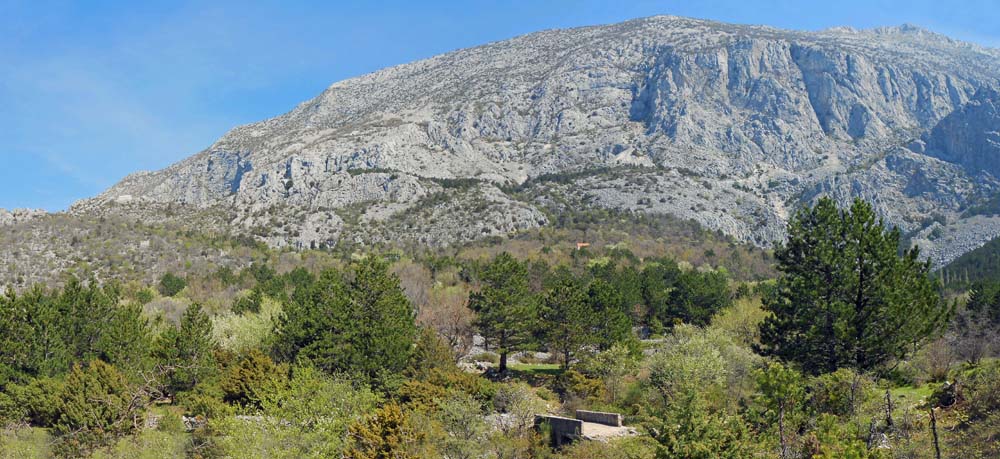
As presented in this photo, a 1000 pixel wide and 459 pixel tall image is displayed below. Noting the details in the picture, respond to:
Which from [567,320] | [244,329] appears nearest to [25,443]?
[244,329]

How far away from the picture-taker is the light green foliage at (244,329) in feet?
192

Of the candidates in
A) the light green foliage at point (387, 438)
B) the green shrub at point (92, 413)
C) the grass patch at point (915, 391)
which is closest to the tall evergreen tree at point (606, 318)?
the grass patch at point (915, 391)

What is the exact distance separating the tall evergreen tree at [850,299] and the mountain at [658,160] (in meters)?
93.2

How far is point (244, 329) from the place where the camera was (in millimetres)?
59312

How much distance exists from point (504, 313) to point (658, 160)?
116 metres

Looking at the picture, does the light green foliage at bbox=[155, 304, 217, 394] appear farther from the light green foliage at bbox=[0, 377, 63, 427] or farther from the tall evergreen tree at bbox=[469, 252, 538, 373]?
the tall evergreen tree at bbox=[469, 252, 538, 373]

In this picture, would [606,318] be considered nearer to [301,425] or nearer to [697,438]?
[301,425]

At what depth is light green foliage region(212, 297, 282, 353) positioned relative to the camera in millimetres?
58656

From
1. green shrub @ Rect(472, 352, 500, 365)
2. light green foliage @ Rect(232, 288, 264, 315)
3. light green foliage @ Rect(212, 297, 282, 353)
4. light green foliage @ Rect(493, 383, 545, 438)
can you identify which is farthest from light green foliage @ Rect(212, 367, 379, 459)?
light green foliage @ Rect(232, 288, 264, 315)

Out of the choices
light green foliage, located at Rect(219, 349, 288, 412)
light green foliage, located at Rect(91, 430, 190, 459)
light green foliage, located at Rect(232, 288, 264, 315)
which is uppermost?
light green foliage, located at Rect(232, 288, 264, 315)

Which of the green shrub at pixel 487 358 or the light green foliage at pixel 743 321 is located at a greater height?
the light green foliage at pixel 743 321

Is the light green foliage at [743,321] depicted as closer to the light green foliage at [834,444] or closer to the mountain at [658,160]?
the light green foliage at [834,444]

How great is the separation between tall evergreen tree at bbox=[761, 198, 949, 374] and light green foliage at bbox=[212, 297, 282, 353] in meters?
40.9

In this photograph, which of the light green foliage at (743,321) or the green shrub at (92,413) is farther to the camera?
the light green foliage at (743,321)
